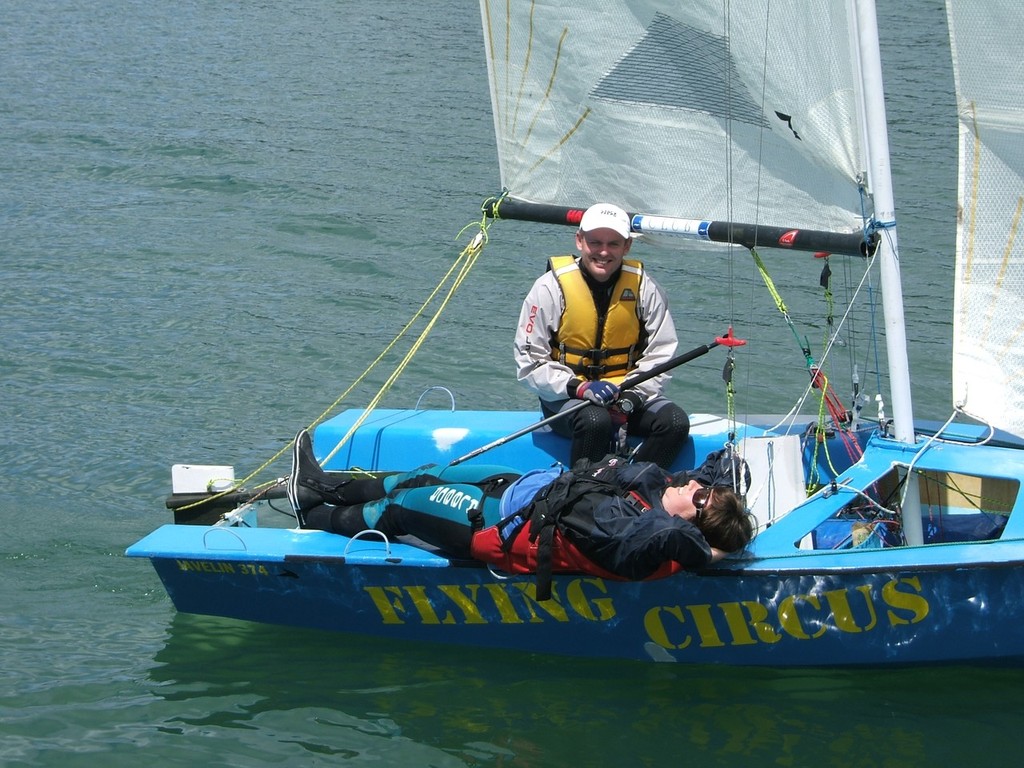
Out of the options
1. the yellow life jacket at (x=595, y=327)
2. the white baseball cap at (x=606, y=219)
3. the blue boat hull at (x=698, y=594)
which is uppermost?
the white baseball cap at (x=606, y=219)

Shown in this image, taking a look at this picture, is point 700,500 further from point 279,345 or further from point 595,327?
point 279,345

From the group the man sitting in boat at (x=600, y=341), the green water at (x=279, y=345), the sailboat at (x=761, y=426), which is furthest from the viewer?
the man sitting in boat at (x=600, y=341)

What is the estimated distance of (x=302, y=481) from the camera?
15.5 ft

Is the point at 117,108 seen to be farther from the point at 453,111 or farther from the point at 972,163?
the point at 972,163

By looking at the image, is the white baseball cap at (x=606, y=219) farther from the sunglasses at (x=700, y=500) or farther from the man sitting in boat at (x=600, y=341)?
the sunglasses at (x=700, y=500)

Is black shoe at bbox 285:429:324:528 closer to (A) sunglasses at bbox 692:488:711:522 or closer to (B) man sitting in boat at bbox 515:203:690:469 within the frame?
(B) man sitting in boat at bbox 515:203:690:469

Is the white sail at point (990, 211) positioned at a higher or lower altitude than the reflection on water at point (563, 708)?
higher

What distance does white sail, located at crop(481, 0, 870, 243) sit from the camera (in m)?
4.17

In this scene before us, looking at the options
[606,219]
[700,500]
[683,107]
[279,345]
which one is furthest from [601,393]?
[279,345]

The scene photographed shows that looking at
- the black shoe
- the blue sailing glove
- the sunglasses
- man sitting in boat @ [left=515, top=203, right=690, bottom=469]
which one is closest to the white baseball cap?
man sitting in boat @ [left=515, top=203, right=690, bottom=469]

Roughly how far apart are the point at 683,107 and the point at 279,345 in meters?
3.46

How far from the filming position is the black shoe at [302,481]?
469 centimetres

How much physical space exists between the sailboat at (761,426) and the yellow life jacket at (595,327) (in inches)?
8.2

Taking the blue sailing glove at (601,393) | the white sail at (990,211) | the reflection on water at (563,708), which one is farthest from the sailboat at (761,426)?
the blue sailing glove at (601,393)
